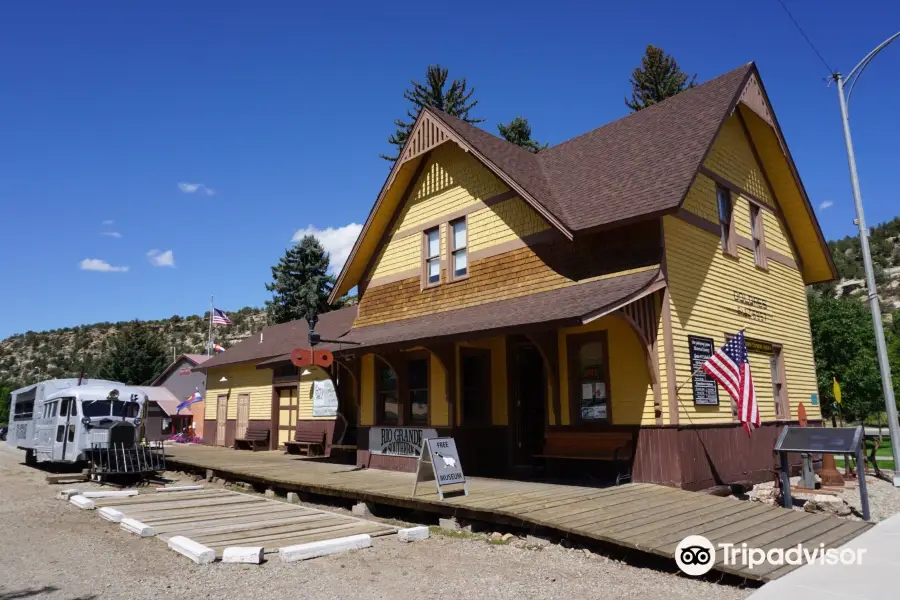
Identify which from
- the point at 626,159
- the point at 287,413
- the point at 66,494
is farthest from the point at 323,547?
the point at 287,413

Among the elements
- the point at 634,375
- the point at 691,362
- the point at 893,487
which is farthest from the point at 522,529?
the point at 893,487

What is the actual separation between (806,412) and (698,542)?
406 inches

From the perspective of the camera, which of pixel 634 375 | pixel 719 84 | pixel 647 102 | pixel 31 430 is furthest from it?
pixel 647 102

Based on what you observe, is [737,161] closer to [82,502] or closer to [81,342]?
[82,502]

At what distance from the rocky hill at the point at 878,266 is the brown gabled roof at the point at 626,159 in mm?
54560

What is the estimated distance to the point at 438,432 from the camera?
549 inches

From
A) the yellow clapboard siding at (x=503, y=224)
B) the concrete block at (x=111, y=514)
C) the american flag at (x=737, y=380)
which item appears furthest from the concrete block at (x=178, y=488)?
the american flag at (x=737, y=380)

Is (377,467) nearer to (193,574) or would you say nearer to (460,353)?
(460,353)

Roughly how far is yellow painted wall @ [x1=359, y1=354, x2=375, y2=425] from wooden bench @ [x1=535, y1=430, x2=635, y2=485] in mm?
5454

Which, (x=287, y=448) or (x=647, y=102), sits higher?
(x=647, y=102)

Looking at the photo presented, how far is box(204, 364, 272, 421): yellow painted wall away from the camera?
2598cm

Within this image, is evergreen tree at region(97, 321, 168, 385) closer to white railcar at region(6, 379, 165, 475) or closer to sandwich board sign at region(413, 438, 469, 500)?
white railcar at region(6, 379, 165, 475)

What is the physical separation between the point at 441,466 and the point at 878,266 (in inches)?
3186

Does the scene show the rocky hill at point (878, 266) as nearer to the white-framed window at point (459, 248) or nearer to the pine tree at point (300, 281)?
the pine tree at point (300, 281)
